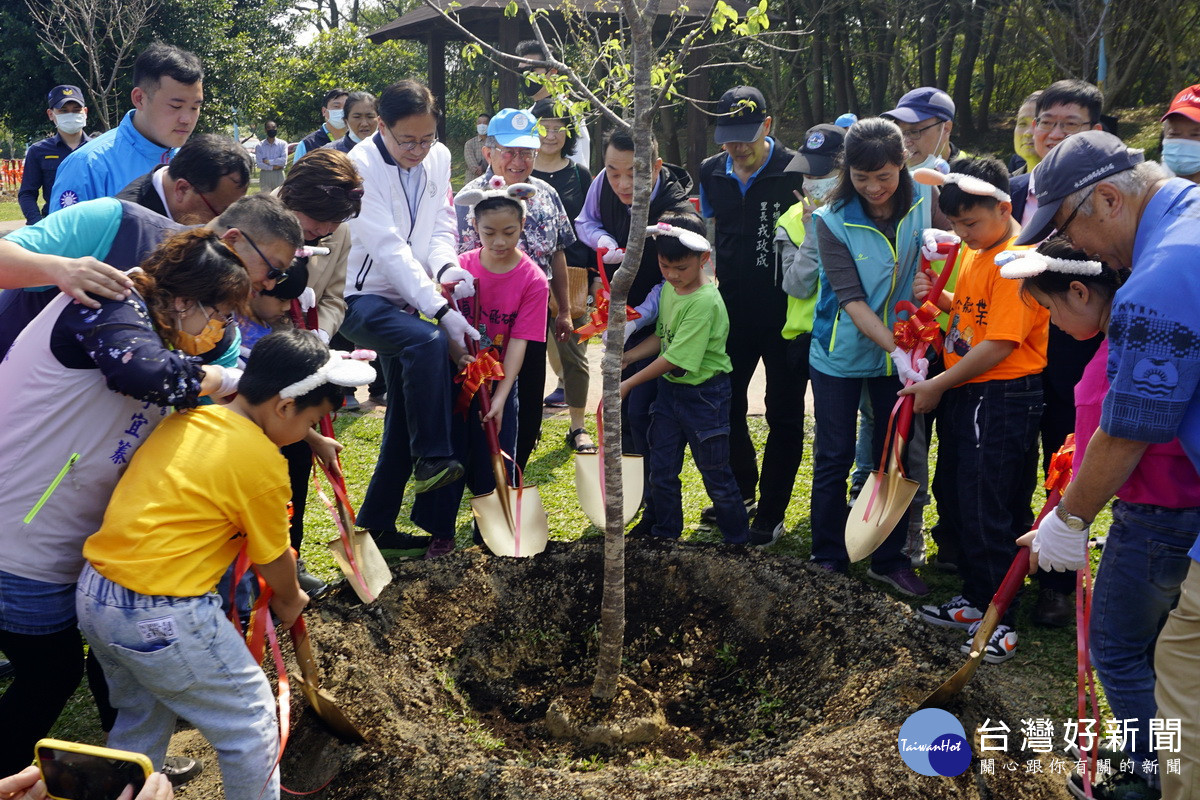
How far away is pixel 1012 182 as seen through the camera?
4109mm

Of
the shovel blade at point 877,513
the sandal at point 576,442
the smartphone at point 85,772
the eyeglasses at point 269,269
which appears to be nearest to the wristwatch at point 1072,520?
the shovel blade at point 877,513

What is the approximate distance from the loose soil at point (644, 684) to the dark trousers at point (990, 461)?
329mm

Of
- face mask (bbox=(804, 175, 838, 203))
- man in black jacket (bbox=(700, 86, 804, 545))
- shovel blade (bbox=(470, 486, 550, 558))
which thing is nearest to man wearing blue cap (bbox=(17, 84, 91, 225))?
shovel blade (bbox=(470, 486, 550, 558))

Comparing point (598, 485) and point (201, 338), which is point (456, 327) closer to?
point (598, 485)

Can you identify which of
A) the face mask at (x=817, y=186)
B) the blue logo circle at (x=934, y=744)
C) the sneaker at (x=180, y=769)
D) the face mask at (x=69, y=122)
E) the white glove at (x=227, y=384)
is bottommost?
the sneaker at (x=180, y=769)

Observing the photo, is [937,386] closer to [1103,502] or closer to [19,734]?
[1103,502]

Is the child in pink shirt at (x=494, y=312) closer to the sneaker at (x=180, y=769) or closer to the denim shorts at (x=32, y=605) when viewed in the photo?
the sneaker at (x=180, y=769)

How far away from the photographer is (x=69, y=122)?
7828 millimetres

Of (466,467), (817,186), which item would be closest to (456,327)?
(466,467)

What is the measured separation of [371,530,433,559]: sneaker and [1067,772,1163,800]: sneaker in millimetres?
2784

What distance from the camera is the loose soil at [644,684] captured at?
2670 mm

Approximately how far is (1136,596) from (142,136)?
3.82 meters

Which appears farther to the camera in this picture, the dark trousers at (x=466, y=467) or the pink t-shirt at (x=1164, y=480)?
the dark trousers at (x=466, y=467)

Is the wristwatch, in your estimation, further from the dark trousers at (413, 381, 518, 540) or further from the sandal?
the sandal
